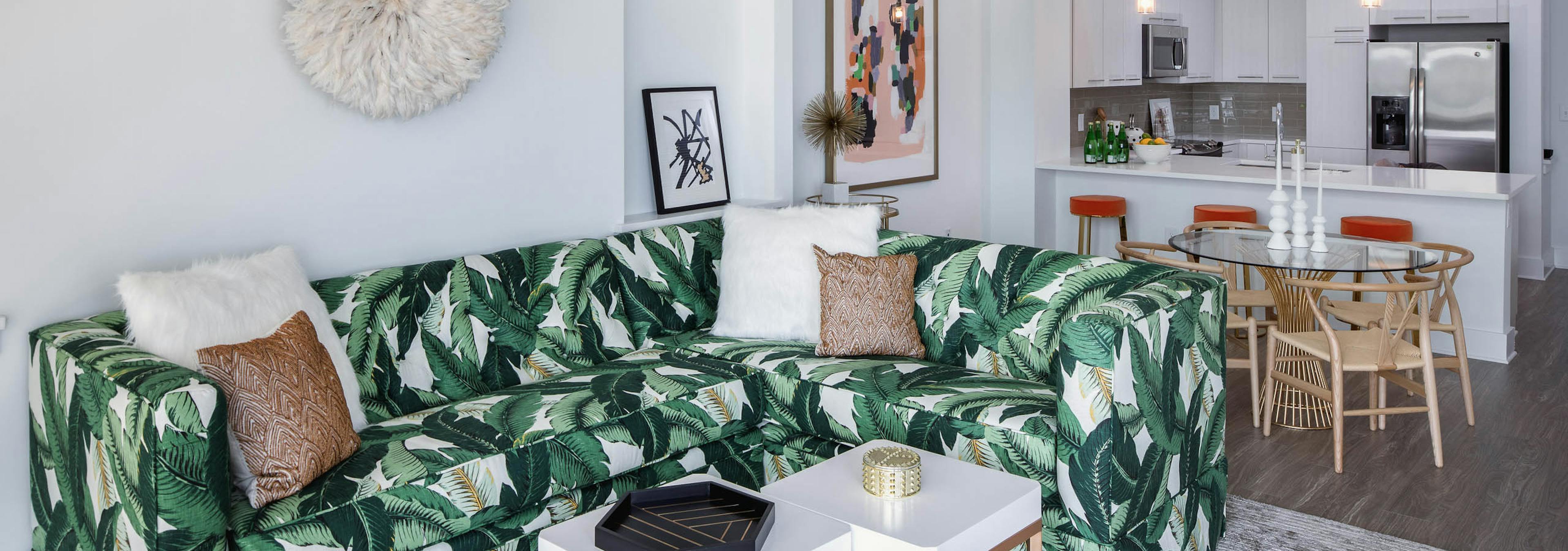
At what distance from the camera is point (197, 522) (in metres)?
2.18

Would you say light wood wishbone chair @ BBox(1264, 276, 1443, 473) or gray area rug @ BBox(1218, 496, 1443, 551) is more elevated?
light wood wishbone chair @ BBox(1264, 276, 1443, 473)

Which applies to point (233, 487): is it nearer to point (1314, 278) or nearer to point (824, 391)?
point (824, 391)

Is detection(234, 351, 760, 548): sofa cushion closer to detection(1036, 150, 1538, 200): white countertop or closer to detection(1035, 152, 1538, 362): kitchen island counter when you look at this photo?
detection(1035, 152, 1538, 362): kitchen island counter

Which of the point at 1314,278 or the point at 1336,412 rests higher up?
the point at 1314,278

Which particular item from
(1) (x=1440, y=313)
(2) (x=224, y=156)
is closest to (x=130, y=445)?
(2) (x=224, y=156)

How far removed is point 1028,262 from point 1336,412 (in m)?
1.14

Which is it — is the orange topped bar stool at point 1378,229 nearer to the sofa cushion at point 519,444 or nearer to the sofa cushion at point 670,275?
the sofa cushion at point 670,275

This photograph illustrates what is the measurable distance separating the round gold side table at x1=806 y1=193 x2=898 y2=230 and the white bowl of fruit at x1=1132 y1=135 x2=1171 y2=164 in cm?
171

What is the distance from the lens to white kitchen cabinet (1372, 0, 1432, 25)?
6965mm

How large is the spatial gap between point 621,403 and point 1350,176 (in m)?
4.13

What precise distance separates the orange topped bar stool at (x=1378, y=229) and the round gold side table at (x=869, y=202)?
79.6 inches

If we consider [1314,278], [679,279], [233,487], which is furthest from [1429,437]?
[233,487]

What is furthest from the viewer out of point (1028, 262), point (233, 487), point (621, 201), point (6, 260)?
point (621, 201)

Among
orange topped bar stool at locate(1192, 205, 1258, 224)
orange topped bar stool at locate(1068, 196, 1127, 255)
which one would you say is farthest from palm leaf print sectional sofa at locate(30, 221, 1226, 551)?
orange topped bar stool at locate(1068, 196, 1127, 255)
